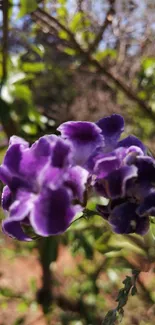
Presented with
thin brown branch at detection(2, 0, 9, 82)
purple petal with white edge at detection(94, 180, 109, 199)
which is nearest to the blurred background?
thin brown branch at detection(2, 0, 9, 82)

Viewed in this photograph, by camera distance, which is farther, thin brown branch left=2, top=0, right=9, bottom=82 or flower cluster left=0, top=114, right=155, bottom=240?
thin brown branch left=2, top=0, right=9, bottom=82

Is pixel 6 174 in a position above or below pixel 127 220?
above

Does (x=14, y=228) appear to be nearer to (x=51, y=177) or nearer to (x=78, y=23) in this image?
(x=51, y=177)

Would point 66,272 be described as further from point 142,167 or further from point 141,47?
point 142,167

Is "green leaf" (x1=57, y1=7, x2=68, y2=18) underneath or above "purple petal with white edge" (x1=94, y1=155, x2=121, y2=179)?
above

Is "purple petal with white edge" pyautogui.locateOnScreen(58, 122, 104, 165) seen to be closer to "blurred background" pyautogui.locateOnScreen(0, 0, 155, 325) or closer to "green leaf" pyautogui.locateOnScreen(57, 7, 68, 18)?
"blurred background" pyautogui.locateOnScreen(0, 0, 155, 325)

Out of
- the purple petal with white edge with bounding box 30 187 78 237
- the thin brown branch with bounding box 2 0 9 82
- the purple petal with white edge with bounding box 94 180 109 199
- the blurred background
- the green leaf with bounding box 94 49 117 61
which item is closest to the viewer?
the purple petal with white edge with bounding box 30 187 78 237

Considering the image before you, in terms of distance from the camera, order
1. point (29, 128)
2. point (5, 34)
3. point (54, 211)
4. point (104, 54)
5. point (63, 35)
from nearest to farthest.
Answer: point (54, 211)
point (5, 34)
point (29, 128)
point (63, 35)
point (104, 54)

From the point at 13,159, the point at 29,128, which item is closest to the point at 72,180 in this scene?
the point at 13,159
